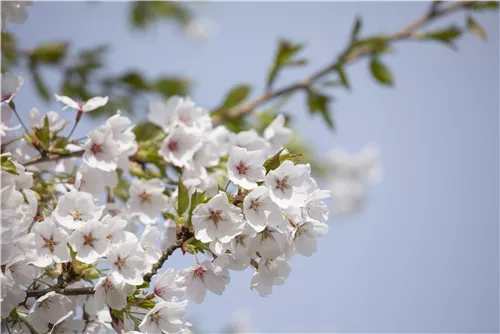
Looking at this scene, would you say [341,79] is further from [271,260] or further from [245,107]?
[271,260]

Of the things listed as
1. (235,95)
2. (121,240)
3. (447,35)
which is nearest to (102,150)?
(121,240)

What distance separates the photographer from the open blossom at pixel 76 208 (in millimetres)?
1340

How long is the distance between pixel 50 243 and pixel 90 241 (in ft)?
0.33

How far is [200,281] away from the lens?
1.40 m

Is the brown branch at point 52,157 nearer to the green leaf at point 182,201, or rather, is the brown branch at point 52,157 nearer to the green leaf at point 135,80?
the green leaf at point 182,201

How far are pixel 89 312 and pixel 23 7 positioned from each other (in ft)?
3.53

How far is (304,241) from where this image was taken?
1357mm

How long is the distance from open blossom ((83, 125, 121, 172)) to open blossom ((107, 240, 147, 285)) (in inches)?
14.4

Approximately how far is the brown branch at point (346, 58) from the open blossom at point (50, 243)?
1.25m

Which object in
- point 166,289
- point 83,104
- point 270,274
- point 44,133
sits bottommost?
point 166,289

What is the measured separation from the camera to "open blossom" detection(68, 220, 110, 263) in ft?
4.16

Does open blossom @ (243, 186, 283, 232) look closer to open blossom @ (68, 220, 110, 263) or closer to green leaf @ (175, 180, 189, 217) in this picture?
green leaf @ (175, 180, 189, 217)

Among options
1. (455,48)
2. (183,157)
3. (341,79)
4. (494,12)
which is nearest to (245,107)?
(341,79)

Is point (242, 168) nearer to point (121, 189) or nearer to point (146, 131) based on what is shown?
point (121, 189)
